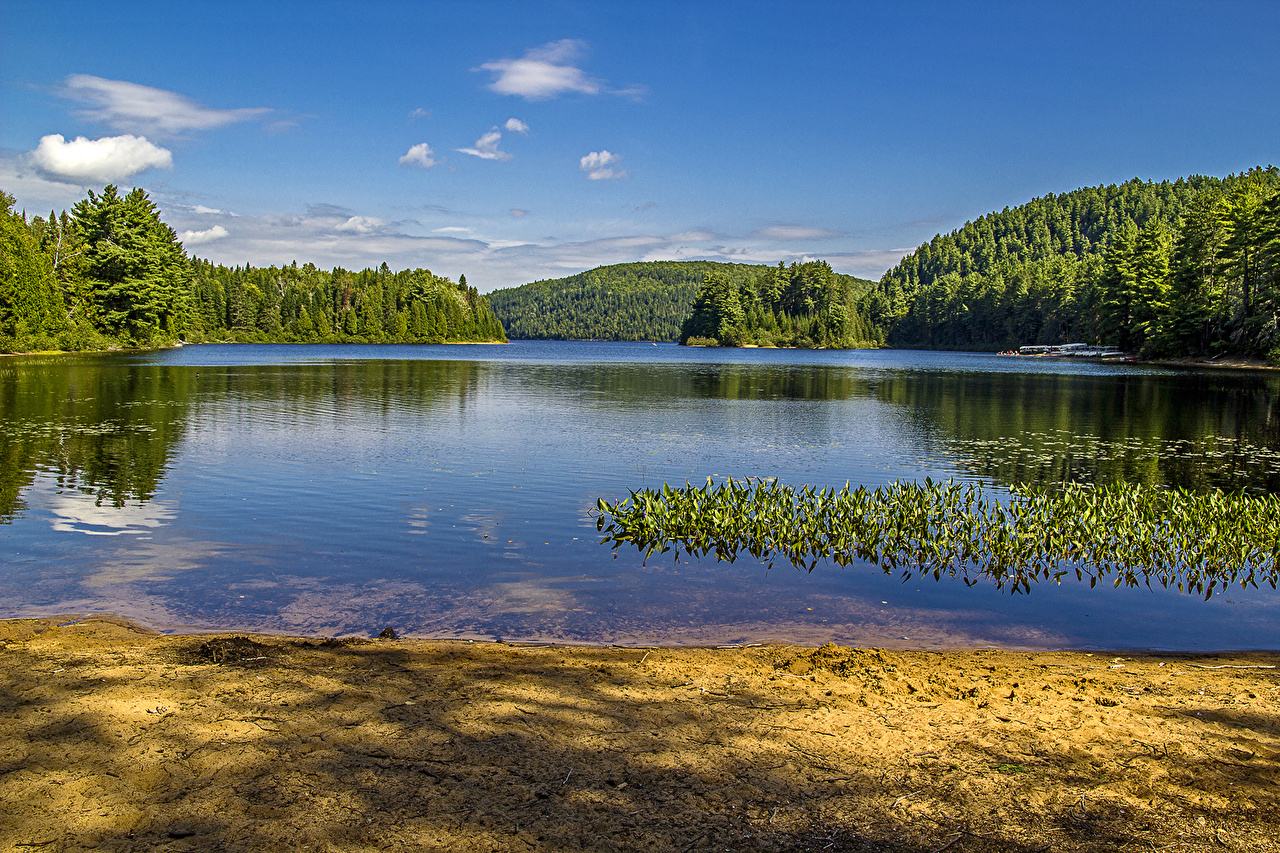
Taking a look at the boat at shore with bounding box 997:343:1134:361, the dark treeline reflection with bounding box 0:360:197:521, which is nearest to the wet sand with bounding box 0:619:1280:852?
the dark treeline reflection with bounding box 0:360:197:521

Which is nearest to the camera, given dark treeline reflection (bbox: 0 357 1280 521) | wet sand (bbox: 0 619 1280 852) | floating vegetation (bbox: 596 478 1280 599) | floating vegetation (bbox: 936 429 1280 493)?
wet sand (bbox: 0 619 1280 852)

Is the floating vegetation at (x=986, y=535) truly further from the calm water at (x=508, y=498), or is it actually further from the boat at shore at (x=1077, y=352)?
the boat at shore at (x=1077, y=352)

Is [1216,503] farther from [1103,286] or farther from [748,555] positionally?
[1103,286]

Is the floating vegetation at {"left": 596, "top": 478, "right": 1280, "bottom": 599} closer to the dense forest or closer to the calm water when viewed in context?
the calm water

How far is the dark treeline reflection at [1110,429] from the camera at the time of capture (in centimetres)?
2605

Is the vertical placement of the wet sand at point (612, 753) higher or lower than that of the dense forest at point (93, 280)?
lower

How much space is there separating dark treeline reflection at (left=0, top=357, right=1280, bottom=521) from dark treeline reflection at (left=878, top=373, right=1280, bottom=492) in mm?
101

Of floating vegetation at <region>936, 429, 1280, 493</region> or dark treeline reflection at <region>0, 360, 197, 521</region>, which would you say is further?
floating vegetation at <region>936, 429, 1280, 493</region>

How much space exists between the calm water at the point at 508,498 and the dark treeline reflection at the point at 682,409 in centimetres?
24

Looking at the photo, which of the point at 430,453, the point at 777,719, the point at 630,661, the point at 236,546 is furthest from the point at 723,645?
the point at 430,453

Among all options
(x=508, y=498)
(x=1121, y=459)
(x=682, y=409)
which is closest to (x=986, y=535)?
(x=508, y=498)

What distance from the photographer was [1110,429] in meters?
37.6

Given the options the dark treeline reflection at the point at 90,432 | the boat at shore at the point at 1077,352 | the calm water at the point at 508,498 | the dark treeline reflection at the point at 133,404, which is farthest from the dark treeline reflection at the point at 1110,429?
the boat at shore at the point at 1077,352

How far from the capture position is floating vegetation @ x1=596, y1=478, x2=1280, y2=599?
15.3m
